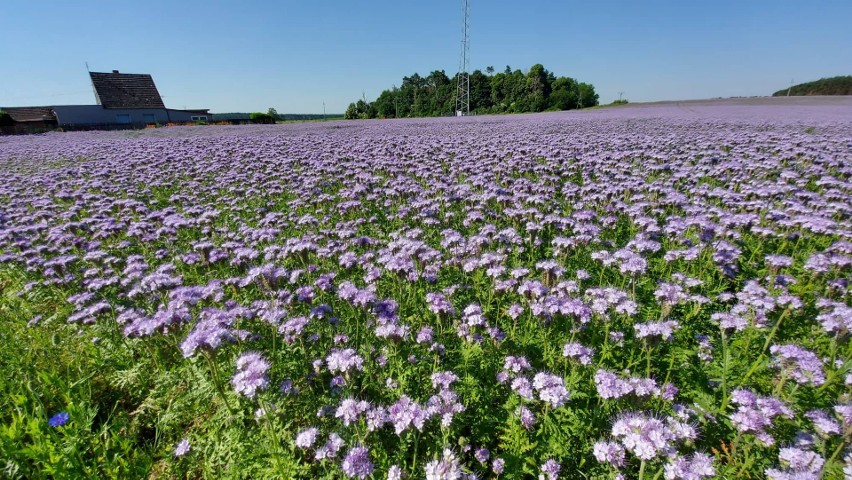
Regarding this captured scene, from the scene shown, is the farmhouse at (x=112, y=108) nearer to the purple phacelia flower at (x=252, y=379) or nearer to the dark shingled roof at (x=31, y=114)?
the dark shingled roof at (x=31, y=114)

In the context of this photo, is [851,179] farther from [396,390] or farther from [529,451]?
[396,390]

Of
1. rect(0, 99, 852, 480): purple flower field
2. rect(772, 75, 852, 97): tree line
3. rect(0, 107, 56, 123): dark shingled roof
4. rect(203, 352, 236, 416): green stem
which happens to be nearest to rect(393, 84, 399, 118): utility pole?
rect(0, 107, 56, 123): dark shingled roof

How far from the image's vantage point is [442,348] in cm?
333

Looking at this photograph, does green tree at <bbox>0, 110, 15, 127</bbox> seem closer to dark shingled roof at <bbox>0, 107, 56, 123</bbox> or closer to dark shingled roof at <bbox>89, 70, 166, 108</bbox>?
dark shingled roof at <bbox>0, 107, 56, 123</bbox>

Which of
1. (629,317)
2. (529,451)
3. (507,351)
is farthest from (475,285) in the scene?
(529,451)

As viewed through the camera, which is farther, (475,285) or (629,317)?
(475,285)

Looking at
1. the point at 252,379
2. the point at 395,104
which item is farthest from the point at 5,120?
the point at 252,379

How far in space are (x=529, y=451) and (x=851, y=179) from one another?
9.75m

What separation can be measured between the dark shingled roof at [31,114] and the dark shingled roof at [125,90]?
20.7 feet

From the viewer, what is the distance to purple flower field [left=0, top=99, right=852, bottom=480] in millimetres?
2471

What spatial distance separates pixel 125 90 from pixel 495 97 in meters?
67.4

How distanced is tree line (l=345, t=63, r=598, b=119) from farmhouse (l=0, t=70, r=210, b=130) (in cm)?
3234

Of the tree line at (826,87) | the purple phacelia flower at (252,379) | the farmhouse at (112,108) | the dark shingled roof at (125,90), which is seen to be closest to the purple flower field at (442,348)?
the purple phacelia flower at (252,379)

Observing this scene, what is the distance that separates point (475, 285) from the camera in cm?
457
